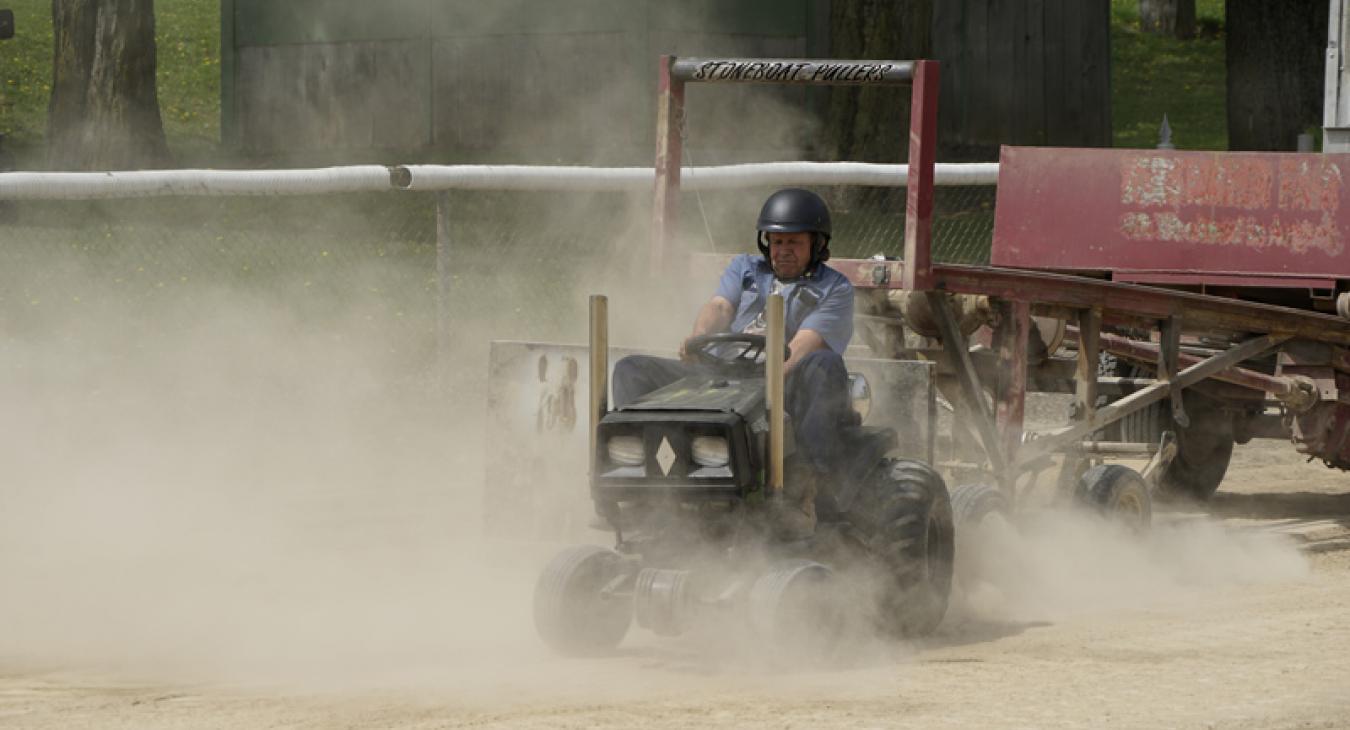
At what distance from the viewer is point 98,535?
32.2 feet

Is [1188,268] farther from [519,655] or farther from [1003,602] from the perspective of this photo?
[519,655]

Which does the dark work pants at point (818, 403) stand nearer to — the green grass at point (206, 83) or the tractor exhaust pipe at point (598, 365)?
the tractor exhaust pipe at point (598, 365)

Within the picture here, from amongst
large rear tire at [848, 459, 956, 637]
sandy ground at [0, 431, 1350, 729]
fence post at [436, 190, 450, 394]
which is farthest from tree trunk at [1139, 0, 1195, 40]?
large rear tire at [848, 459, 956, 637]

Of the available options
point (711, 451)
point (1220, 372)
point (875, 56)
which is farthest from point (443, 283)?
point (875, 56)

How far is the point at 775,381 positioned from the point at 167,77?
80.1ft

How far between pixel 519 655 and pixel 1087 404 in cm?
333

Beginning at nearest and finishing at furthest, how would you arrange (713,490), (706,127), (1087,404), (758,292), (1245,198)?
(713,490)
(758,292)
(1087,404)
(1245,198)
(706,127)

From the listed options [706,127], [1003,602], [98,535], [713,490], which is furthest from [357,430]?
[706,127]

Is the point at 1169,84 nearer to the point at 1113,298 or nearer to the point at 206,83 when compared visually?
the point at 206,83

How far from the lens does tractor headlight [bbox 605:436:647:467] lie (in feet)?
23.5

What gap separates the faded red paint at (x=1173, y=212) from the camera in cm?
1058

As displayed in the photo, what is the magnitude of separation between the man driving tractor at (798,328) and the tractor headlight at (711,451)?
0.32 m

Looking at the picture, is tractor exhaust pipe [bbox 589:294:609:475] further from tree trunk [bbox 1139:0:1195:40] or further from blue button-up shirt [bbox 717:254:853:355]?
tree trunk [bbox 1139:0:1195:40]

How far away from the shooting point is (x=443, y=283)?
41.4ft
